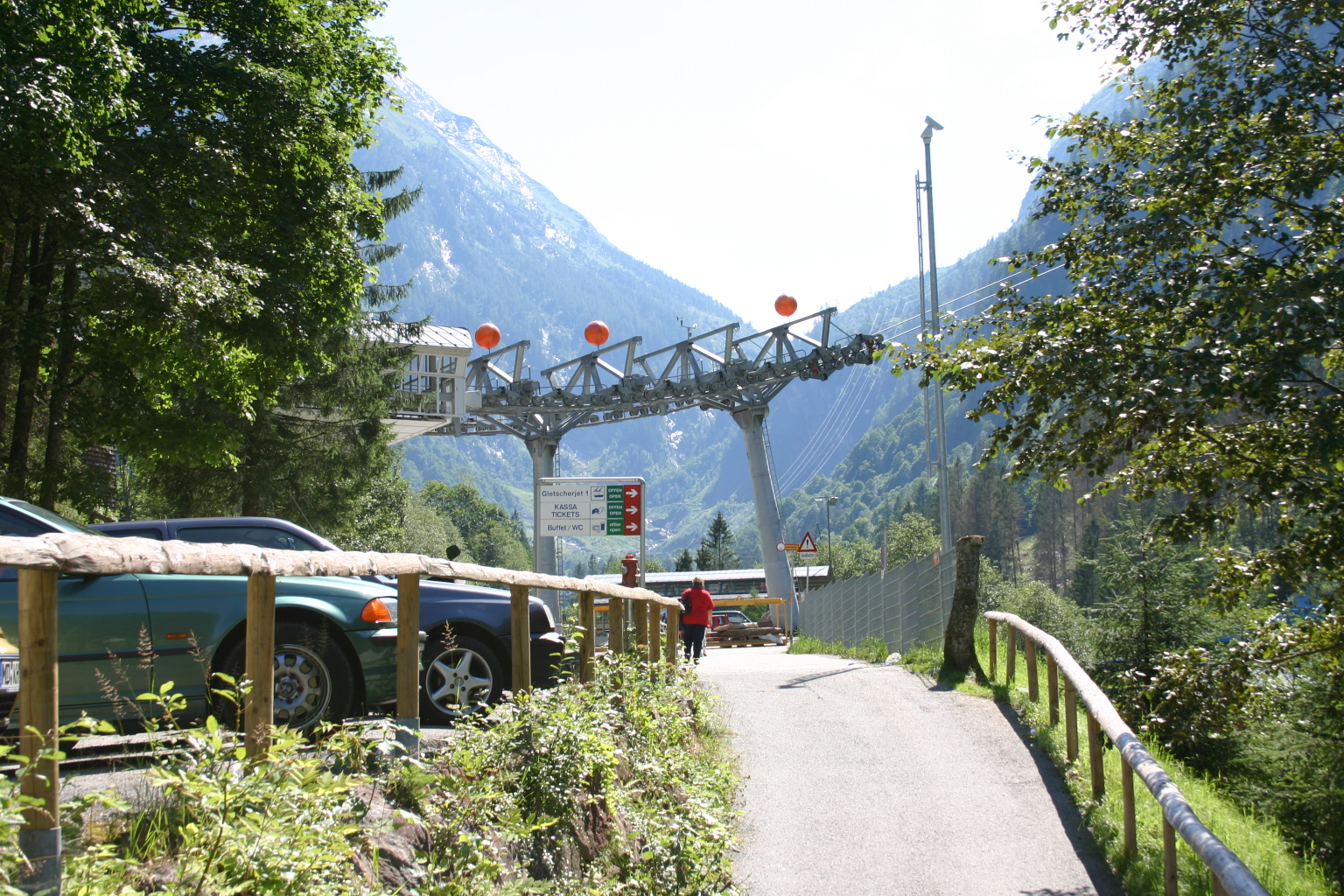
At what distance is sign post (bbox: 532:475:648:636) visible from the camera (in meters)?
18.0

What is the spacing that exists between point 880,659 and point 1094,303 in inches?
448

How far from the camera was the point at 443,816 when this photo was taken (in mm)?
4543

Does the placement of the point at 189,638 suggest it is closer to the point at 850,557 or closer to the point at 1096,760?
the point at 1096,760

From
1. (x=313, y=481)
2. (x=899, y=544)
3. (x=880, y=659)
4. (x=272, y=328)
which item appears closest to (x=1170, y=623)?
(x=880, y=659)

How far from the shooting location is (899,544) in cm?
11325

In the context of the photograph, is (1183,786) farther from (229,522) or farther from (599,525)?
(599,525)

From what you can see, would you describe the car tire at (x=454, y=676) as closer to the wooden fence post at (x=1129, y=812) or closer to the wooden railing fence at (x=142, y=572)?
the wooden railing fence at (x=142, y=572)

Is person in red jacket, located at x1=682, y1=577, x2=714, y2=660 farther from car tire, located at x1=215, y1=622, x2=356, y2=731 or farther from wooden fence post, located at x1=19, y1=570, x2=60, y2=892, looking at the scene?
wooden fence post, located at x1=19, y1=570, x2=60, y2=892

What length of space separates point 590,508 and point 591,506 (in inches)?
1.9

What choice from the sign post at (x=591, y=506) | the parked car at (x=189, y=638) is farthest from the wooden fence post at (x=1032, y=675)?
the sign post at (x=591, y=506)

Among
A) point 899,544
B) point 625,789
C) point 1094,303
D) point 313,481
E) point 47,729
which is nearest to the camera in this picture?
point 47,729

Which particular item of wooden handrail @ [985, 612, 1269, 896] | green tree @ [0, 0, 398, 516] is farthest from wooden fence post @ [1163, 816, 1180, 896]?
green tree @ [0, 0, 398, 516]

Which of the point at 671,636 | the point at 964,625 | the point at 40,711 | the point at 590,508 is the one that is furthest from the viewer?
the point at 590,508

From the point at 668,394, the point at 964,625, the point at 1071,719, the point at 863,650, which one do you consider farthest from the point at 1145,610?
the point at 668,394
